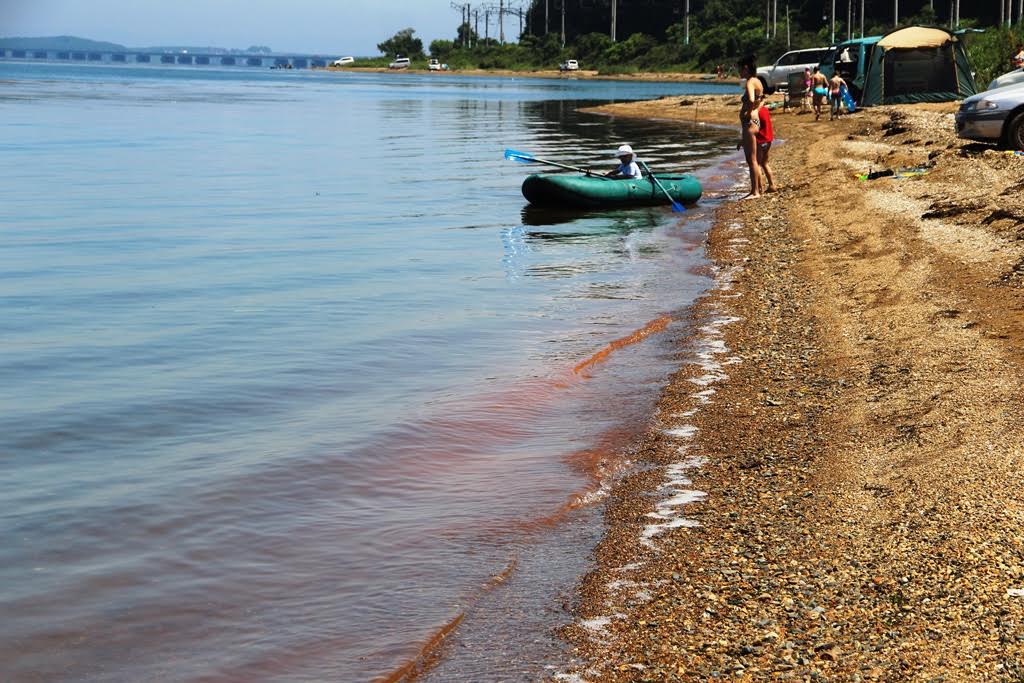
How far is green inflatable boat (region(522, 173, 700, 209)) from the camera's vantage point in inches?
867

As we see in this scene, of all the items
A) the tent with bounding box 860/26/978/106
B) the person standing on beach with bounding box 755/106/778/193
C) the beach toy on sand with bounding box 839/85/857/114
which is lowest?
the person standing on beach with bounding box 755/106/778/193

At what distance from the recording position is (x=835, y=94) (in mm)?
38594

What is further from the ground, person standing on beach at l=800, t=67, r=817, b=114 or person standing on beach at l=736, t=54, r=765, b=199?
person standing on beach at l=800, t=67, r=817, b=114

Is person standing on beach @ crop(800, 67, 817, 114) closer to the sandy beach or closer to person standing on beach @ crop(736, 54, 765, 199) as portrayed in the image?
person standing on beach @ crop(736, 54, 765, 199)

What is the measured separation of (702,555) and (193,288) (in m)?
10.2

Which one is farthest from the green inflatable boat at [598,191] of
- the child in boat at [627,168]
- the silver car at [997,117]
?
the silver car at [997,117]

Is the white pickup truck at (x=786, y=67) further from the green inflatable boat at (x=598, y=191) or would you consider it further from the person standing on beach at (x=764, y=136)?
the person standing on beach at (x=764, y=136)

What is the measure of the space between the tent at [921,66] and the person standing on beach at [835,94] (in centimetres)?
135

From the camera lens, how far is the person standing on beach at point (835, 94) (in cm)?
3846

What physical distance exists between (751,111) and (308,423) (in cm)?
1241

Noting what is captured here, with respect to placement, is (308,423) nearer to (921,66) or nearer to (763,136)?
(763,136)

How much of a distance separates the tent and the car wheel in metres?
16.6

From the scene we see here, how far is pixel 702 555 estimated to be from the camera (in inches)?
227

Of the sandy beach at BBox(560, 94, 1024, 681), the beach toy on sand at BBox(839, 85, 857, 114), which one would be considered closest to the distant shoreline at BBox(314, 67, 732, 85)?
the beach toy on sand at BBox(839, 85, 857, 114)
